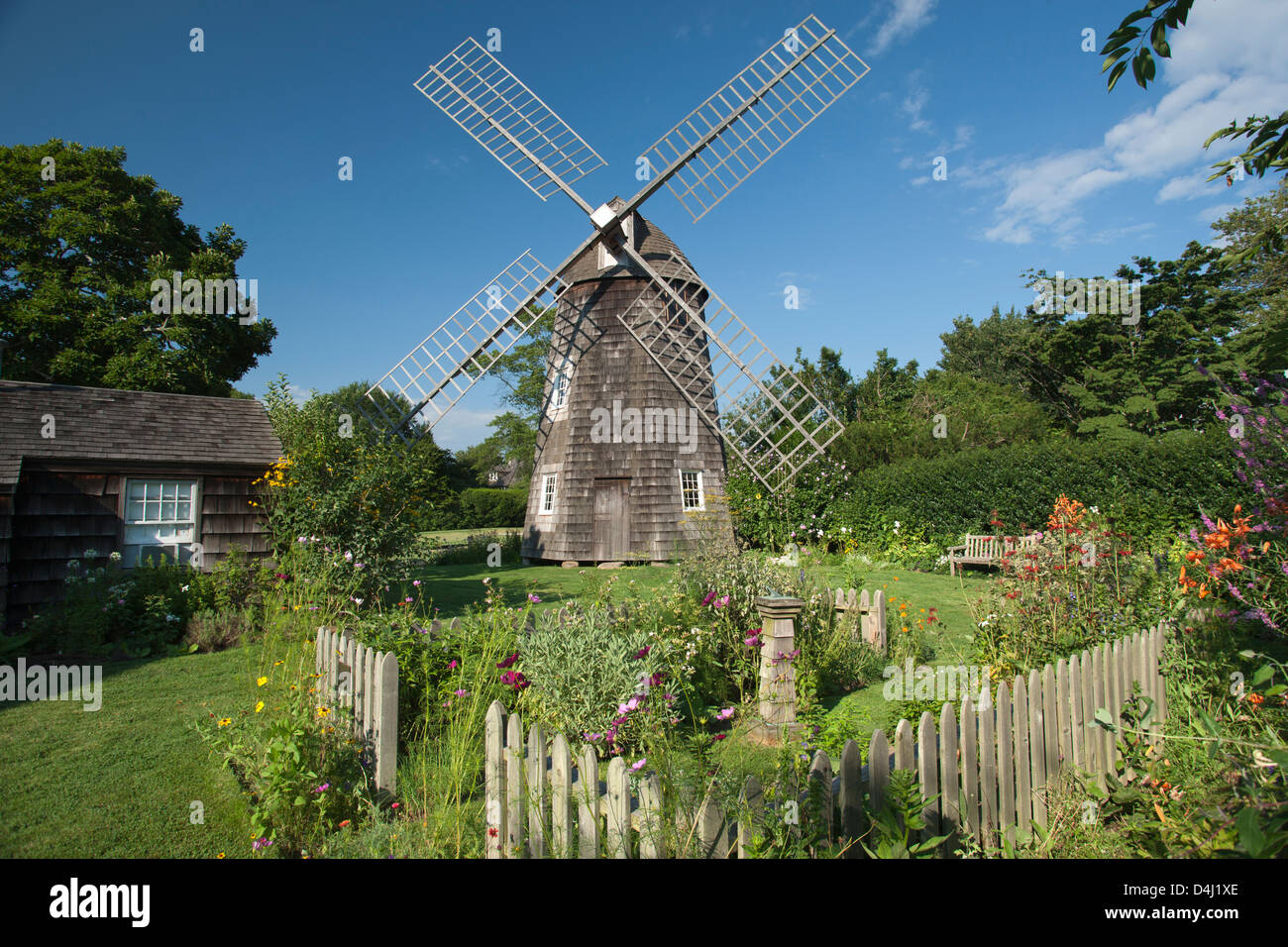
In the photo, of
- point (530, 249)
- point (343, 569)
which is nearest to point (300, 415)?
point (343, 569)

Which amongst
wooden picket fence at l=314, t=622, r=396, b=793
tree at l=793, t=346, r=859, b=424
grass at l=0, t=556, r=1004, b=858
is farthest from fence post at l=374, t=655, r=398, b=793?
tree at l=793, t=346, r=859, b=424

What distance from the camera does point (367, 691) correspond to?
13.4ft

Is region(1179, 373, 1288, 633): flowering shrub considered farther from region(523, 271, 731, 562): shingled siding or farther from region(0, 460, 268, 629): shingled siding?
region(0, 460, 268, 629): shingled siding

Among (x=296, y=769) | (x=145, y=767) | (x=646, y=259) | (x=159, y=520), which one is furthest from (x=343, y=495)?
(x=646, y=259)

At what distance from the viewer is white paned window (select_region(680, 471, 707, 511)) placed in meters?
14.9

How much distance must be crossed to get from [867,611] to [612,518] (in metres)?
8.70

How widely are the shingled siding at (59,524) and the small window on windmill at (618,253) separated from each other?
9.91 m

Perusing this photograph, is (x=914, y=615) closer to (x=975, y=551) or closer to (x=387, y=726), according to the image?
(x=975, y=551)

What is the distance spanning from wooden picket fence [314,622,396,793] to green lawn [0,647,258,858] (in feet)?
1.73

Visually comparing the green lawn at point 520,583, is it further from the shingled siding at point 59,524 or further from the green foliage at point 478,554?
the shingled siding at point 59,524

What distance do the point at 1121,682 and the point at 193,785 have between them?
247 inches
